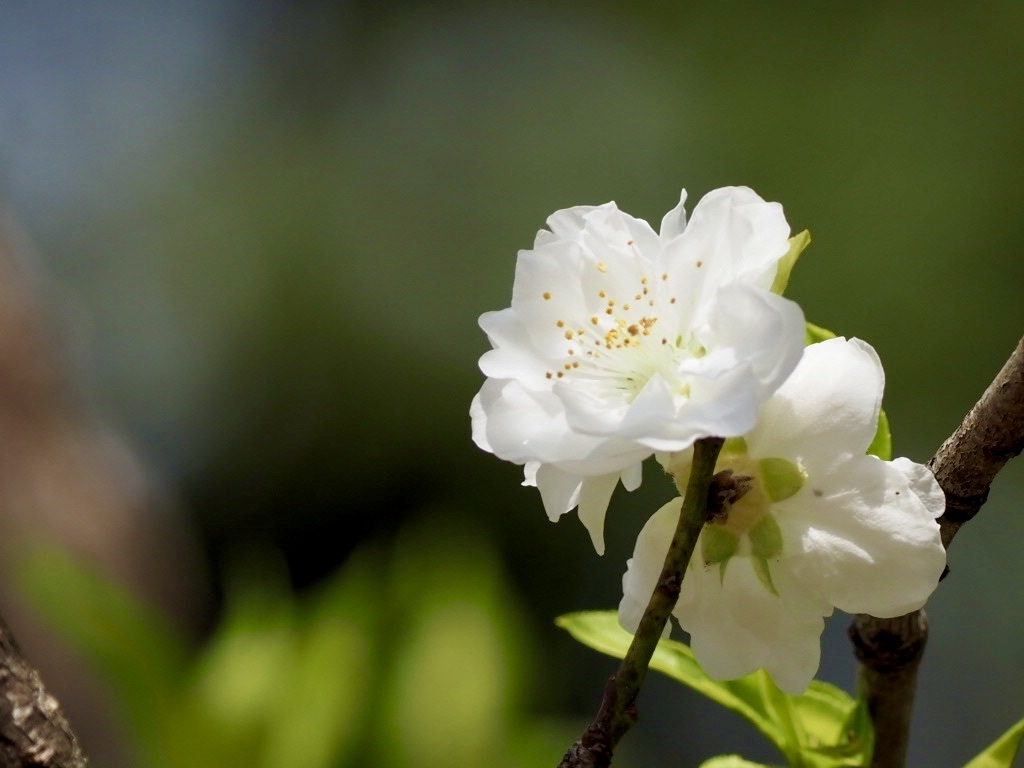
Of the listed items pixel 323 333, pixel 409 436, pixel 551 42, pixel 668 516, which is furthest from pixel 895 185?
pixel 668 516

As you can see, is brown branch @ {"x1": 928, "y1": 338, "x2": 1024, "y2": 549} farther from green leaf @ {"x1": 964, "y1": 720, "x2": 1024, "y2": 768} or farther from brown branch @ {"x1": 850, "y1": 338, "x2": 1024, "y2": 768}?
green leaf @ {"x1": 964, "y1": 720, "x2": 1024, "y2": 768}

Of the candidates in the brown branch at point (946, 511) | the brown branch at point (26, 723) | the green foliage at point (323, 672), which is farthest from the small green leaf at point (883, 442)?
the green foliage at point (323, 672)

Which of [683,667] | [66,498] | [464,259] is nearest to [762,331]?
[683,667]

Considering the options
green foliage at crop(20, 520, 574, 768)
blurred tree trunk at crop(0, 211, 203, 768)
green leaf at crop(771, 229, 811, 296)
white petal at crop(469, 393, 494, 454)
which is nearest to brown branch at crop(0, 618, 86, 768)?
white petal at crop(469, 393, 494, 454)

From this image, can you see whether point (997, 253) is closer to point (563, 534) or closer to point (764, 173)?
point (764, 173)

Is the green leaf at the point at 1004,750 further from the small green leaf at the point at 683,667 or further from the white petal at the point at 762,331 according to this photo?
the white petal at the point at 762,331
